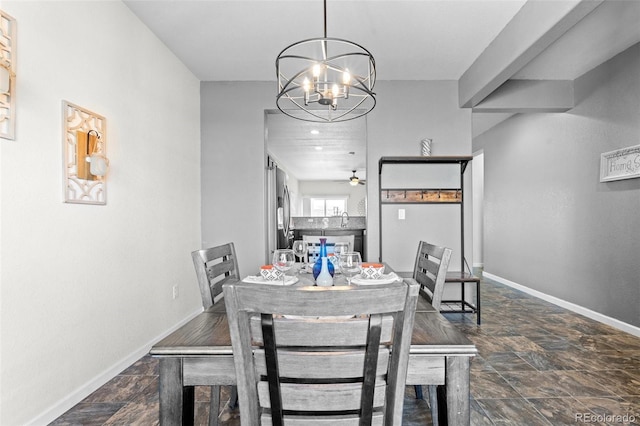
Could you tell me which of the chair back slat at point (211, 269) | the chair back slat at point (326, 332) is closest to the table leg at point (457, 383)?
the chair back slat at point (326, 332)

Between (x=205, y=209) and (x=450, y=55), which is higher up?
(x=450, y=55)

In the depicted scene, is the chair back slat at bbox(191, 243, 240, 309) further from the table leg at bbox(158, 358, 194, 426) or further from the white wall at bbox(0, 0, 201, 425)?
the white wall at bbox(0, 0, 201, 425)

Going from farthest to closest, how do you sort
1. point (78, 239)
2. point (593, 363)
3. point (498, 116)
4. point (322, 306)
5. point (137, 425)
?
point (498, 116) → point (593, 363) → point (78, 239) → point (137, 425) → point (322, 306)

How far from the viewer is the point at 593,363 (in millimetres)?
2525

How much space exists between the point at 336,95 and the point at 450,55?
186cm

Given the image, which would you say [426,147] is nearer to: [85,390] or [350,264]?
[350,264]

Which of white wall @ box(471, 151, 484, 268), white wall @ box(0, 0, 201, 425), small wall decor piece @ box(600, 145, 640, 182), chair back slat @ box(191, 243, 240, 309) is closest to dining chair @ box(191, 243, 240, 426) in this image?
chair back slat @ box(191, 243, 240, 309)

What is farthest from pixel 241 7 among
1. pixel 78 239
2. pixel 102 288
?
pixel 102 288

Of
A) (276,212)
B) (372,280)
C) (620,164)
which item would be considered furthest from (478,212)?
(372,280)

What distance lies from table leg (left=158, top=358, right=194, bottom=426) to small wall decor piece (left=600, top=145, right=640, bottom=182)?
12.6ft

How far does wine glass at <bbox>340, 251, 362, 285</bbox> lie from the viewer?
1807mm

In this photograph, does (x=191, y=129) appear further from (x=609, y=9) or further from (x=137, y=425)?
(x=609, y=9)

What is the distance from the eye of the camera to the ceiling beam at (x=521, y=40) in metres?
2.13

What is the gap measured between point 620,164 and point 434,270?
273cm
